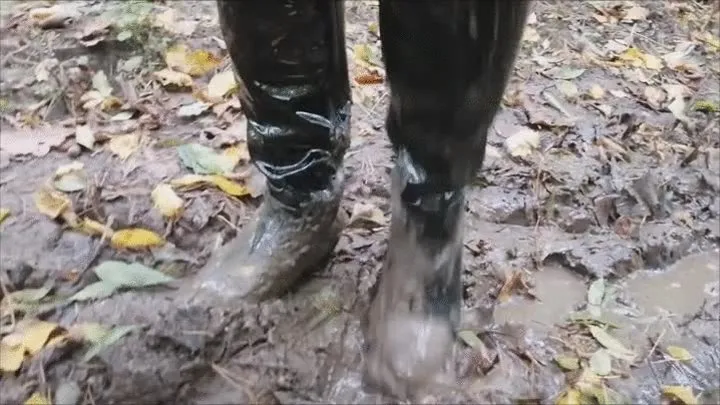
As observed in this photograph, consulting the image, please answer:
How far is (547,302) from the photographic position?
1218 mm

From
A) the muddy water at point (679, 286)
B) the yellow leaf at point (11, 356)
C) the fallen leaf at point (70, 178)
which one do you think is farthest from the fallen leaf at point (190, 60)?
the muddy water at point (679, 286)

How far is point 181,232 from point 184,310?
23cm

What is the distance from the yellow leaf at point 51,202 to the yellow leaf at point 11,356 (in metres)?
0.28

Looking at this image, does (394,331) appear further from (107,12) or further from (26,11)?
(26,11)

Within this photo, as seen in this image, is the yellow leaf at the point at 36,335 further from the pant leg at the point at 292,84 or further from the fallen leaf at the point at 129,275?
the pant leg at the point at 292,84

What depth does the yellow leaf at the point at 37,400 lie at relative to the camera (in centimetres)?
98

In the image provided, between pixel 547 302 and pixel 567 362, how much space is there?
0.47 ft

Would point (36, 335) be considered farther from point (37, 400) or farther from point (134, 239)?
point (134, 239)

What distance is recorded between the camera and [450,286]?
3.32ft

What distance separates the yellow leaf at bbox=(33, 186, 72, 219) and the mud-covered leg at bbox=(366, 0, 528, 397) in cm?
53

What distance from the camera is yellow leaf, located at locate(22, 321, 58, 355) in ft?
3.43

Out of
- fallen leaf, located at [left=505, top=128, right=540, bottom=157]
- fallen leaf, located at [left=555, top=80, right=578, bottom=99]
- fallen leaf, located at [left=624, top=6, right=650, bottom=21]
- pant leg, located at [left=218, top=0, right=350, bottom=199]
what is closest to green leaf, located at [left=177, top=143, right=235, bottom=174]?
pant leg, located at [left=218, top=0, right=350, bottom=199]

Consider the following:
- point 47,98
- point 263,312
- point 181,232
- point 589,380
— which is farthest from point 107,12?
point 589,380

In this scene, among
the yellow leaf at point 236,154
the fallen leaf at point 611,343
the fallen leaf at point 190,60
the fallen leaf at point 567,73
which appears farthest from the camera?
the fallen leaf at point 567,73
